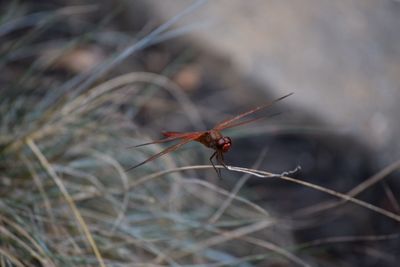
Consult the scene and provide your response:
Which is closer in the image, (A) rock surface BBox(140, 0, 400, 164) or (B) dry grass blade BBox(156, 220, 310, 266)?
(B) dry grass blade BBox(156, 220, 310, 266)

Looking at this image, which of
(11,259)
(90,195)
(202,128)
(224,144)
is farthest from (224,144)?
(202,128)

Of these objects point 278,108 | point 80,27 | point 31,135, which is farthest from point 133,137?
point 80,27

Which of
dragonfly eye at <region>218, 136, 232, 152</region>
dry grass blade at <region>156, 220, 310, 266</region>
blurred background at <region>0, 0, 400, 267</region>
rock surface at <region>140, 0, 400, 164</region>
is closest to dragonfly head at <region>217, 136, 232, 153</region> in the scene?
dragonfly eye at <region>218, 136, 232, 152</region>

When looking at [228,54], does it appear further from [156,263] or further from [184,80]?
[156,263]

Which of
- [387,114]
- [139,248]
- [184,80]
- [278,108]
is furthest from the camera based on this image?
[184,80]

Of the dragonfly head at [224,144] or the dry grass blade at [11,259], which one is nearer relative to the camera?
the dragonfly head at [224,144]

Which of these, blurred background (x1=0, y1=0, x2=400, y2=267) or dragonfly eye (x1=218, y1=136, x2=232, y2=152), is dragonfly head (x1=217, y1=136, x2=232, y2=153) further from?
blurred background (x1=0, y1=0, x2=400, y2=267)

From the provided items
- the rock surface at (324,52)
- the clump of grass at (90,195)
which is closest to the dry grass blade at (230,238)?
the clump of grass at (90,195)

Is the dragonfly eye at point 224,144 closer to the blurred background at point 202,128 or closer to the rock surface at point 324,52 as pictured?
the blurred background at point 202,128
